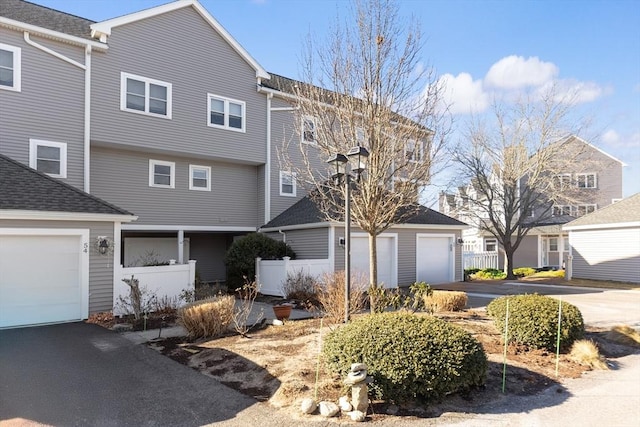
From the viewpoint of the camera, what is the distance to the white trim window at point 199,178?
58.3ft

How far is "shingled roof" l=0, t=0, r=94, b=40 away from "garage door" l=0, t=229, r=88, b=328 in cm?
746

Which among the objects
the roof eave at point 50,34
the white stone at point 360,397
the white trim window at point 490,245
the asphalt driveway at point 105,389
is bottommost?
the asphalt driveway at point 105,389

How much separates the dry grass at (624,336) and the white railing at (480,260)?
1902cm

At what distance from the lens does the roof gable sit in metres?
14.7

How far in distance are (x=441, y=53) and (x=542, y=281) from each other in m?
16.2

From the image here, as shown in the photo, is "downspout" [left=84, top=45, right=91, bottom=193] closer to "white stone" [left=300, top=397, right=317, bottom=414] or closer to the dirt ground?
the dirt ground

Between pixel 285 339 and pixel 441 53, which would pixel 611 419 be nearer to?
pixel 285 339

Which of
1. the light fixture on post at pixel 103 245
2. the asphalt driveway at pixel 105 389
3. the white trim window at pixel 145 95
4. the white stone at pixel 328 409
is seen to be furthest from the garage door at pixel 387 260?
the white stone at pixel 328 409

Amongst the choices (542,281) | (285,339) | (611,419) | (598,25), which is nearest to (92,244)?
(285,339)

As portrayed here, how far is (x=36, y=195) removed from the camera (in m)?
11.1

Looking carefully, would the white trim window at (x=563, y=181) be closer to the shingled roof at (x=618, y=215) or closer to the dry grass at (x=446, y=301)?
the shingled roof at (x=618, y=215)

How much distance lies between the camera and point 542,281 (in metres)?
22.0

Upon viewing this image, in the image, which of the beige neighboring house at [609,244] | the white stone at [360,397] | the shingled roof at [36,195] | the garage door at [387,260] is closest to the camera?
the white stone at [360,397]

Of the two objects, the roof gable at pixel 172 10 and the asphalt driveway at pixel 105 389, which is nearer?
the asphalt driveway at pixel 105 389
